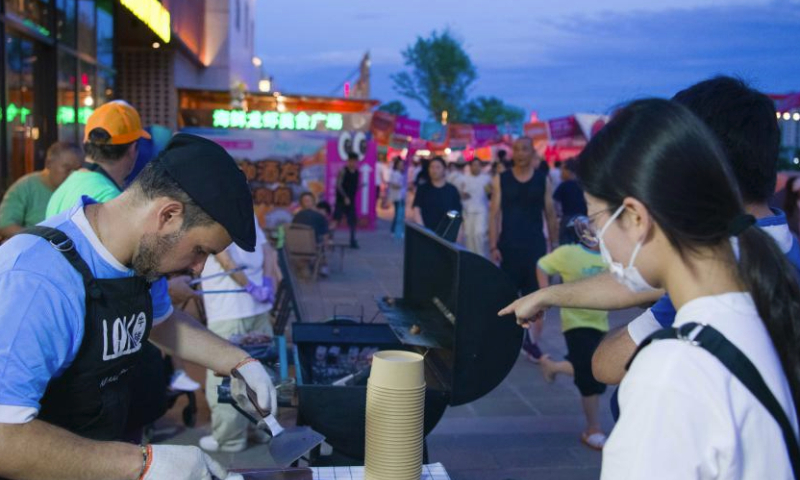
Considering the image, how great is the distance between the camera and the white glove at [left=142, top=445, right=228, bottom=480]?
1.88m

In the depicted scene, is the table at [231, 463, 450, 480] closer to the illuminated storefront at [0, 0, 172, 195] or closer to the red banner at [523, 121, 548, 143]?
the illuminated storefront at [0, 0, 172, 195]

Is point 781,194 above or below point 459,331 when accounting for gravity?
above

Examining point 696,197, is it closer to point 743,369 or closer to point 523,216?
point 743,369

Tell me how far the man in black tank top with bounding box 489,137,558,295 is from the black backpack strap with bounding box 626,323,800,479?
19.8 feet

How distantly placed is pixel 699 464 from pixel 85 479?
1.39 m

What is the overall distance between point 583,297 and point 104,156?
289 cm

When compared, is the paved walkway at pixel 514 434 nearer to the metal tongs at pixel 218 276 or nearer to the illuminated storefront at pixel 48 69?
the metal tongs at pixel 218 276

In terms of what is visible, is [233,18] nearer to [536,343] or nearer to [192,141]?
[536,343]

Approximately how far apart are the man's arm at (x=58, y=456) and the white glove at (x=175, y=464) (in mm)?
35

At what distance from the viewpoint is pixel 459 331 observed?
2932mm

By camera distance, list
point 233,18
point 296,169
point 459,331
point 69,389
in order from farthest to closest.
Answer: point 233,18, point 296,169, point 459,331, point 69,389

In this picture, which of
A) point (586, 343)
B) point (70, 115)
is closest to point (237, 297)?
point (586, 343)

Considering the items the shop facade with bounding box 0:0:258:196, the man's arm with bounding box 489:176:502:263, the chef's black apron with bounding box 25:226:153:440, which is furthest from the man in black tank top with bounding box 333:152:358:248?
the chef's black apron with bounding box 25:226:153:440

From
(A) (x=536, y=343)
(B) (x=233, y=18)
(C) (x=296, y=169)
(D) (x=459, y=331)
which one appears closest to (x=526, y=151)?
(A) (x=536, y=343)
